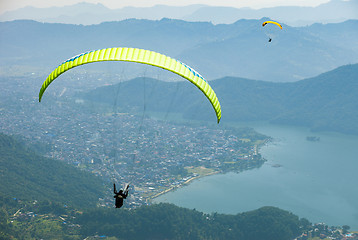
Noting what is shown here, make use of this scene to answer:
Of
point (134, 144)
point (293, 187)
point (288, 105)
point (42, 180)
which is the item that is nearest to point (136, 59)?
point (42, 180)

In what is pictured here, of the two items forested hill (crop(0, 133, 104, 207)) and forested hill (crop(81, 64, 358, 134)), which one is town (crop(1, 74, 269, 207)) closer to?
forested hill (crop(0, 133, 104, 207))

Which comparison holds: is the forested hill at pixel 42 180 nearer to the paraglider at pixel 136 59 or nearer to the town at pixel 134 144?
the town at pixel 134 144

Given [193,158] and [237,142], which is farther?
[237,142]

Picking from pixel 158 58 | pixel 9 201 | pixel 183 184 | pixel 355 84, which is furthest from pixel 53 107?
pixel 158 58

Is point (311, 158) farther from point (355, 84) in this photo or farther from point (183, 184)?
point (355, 84)

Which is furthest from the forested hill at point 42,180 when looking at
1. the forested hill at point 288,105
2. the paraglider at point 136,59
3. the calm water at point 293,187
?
the forested hill at point 288,105

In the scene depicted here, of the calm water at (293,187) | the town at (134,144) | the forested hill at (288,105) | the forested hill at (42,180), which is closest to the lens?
the forested hill at (42,180)

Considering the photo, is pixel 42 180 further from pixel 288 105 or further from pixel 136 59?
pixel 288 105
